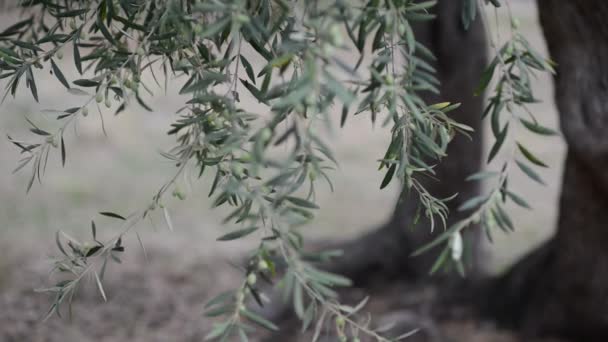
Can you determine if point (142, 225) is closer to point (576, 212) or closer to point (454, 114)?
point (454, 114)

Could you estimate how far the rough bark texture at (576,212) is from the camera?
1920 mm

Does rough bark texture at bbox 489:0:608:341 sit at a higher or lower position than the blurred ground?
higher

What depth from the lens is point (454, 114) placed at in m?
2.77

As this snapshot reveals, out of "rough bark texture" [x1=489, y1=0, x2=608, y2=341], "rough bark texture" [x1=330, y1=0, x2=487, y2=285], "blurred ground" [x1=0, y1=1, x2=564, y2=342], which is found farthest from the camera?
"blurred ground" [x1=0, y1=1, x2=564, y2=342]

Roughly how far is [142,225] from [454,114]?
108 inches

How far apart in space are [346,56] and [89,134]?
3.42 metres

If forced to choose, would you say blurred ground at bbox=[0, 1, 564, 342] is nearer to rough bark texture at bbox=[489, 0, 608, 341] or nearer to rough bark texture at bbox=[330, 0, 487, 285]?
rough bark texture at bbox=[489, 0, 608, 341]

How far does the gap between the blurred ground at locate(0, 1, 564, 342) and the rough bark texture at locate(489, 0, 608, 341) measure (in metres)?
0.35

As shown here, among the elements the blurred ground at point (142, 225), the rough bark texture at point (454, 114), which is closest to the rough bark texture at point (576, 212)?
the blurred ground at point (142, 225)

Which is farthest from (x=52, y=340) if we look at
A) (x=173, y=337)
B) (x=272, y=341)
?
(x=272, y=341)

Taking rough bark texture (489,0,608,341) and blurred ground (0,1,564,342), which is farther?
blurred ground (0,1,564,342)

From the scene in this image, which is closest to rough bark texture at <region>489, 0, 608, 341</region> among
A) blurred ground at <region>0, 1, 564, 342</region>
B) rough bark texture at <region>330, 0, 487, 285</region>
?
blurred ground at <region>0, 1, 564, 342</region>

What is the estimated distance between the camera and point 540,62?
95 centimetres

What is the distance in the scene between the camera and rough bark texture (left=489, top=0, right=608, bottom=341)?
1920 millimetres
